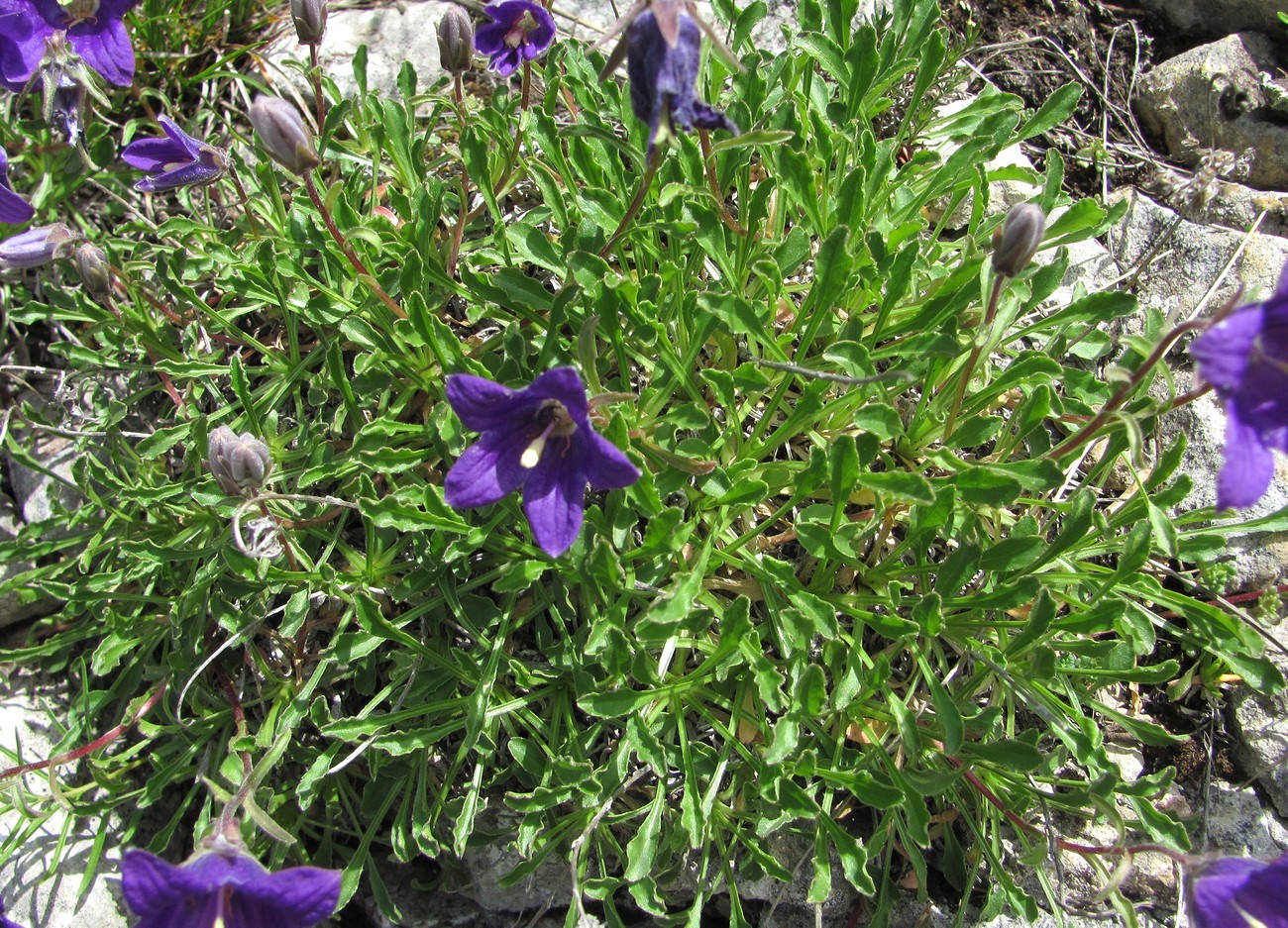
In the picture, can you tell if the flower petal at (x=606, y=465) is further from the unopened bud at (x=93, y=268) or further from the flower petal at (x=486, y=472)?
the unopened bud at (x=93, y=268)

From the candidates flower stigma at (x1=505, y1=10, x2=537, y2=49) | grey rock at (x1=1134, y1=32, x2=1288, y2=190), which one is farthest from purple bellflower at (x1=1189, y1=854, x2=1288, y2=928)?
flower stigma at (x1=505, y1=10, x2=537, y2=49)

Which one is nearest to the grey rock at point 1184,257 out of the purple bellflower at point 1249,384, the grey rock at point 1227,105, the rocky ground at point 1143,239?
the rocky ground at point 1143,239

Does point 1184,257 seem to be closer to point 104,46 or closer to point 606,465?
point 606,465

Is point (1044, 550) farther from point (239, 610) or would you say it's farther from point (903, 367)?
point (239, 610)

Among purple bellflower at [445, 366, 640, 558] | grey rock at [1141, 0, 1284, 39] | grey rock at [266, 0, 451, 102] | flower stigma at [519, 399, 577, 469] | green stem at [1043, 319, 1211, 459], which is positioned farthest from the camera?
grey rock at [266, 0, 451, 102]

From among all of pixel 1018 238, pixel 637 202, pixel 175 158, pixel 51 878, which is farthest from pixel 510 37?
pixel 51 878

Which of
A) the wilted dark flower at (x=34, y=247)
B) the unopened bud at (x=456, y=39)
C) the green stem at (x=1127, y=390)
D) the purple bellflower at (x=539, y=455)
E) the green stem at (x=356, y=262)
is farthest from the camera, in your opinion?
the wilted dark flower at (x=34, y=247)

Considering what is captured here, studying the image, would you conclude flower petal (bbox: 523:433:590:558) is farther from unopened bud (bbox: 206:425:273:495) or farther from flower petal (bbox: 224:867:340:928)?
flower petal (bbox: 224:867:340:928)
